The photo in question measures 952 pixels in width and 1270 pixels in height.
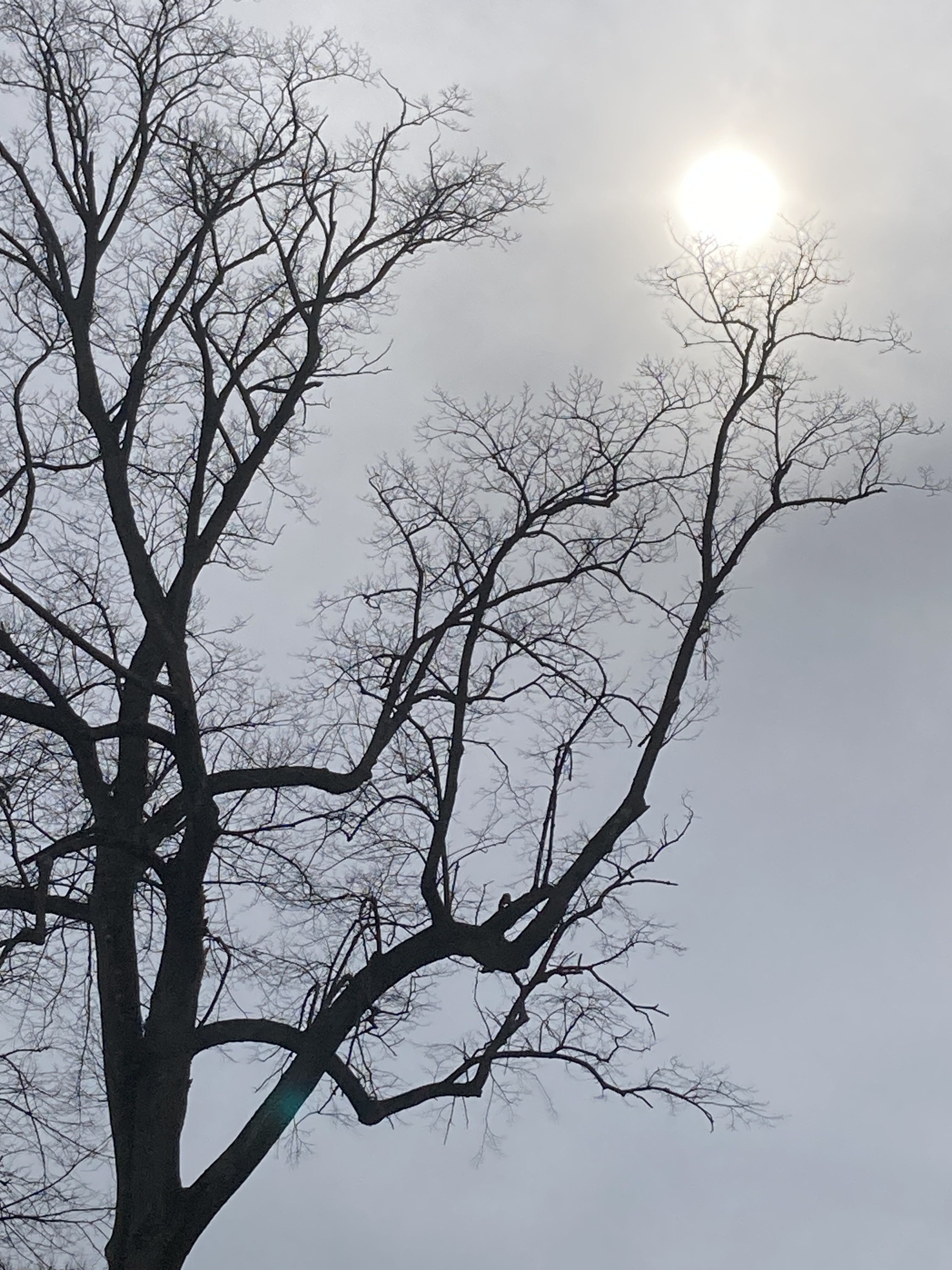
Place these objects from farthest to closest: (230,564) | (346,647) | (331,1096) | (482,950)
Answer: (230,564)
(346,647)
(331,1096)
(482,950)

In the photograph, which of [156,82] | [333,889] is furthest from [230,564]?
[156,82]

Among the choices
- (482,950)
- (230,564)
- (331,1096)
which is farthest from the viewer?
(230,564)

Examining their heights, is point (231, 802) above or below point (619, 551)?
below

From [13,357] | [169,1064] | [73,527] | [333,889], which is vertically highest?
[13,357]

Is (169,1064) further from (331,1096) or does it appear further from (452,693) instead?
(452,693)

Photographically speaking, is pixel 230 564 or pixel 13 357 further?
pixel 230 564

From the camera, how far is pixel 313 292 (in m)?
11.3

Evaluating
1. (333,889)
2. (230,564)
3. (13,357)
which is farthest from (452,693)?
(13,357)

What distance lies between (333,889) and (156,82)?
6.73 m

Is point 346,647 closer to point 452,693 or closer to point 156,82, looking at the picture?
point 452,693

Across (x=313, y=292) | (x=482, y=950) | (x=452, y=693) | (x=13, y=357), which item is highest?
(x=313, y=292)

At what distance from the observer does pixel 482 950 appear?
934cm

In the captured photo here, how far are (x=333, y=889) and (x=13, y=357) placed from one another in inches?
208

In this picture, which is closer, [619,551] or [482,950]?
[482,950]
